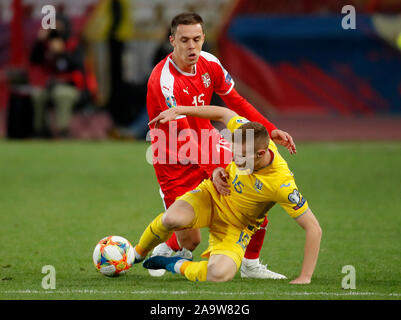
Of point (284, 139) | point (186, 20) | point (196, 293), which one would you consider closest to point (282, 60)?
point (186, 20)

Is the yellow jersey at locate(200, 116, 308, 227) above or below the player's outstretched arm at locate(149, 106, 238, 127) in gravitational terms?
below

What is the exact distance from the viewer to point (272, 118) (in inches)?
667

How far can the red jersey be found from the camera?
6430 mm

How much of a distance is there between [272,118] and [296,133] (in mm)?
806

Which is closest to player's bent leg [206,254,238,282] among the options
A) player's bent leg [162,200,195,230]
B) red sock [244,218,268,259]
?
player's bent leg [162,200,195,230]

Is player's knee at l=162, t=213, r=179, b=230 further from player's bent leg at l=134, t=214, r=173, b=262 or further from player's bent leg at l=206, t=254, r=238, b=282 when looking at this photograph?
player's bent leg at l=206, t=254, r=238, b=282

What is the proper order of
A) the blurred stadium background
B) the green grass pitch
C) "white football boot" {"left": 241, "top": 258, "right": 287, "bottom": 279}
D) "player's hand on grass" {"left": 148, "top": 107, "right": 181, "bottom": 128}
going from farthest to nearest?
the blurred stadium background, "white football boot" {"left": 241, "top": 258, "right": 287, "bottom": 279}, "player's hand on grass" {"left": 148, "top": 107, "right": 181, "bottom": 128}, the green grass pitch

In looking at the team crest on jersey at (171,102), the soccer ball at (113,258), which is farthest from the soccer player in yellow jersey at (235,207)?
the team crest on jersey at (171,102)

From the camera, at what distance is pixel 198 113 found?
6.05 m

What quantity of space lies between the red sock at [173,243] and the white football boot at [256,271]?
2.05 feet

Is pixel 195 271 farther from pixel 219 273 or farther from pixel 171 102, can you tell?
pixel 171 102
